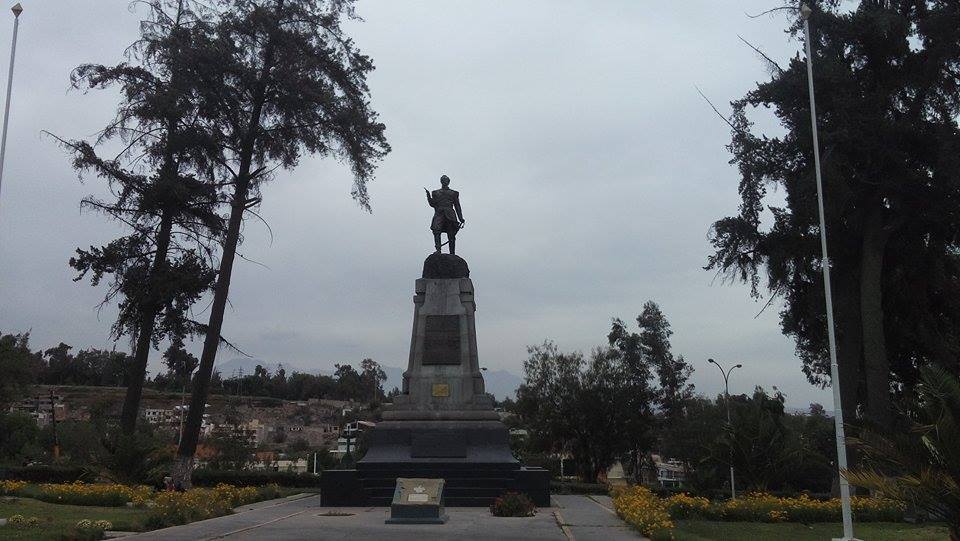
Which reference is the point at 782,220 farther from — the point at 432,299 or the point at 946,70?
the point at 432,299

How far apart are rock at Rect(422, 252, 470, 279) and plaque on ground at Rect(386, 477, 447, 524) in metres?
9.28

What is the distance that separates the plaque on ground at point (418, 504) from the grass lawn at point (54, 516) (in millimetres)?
4466

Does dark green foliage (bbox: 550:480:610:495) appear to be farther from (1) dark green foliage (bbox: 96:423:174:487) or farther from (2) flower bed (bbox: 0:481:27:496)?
(2) flower bed (bbox: 0:481:27:496)

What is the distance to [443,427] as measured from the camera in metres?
21.2

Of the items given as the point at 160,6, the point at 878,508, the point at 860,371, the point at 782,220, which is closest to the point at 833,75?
the point at 782,220

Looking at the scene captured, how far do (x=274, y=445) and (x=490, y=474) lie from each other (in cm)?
7970

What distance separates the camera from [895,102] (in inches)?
1123

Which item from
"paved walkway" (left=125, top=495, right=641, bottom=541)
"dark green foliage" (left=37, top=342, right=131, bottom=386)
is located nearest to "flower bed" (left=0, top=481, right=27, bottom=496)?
"paved walkway" (left=125, top=495, right=641, bottom=541)

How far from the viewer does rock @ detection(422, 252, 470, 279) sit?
23859 millimetres

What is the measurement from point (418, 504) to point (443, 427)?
613cm

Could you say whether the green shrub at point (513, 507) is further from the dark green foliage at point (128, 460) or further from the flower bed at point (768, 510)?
the dark green foliage at point (128, 460)

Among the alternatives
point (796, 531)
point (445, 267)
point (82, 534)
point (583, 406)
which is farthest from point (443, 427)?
point (583, 406)

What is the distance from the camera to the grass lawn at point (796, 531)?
14156 millimetres

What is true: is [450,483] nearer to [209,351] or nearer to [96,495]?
[96,495]
